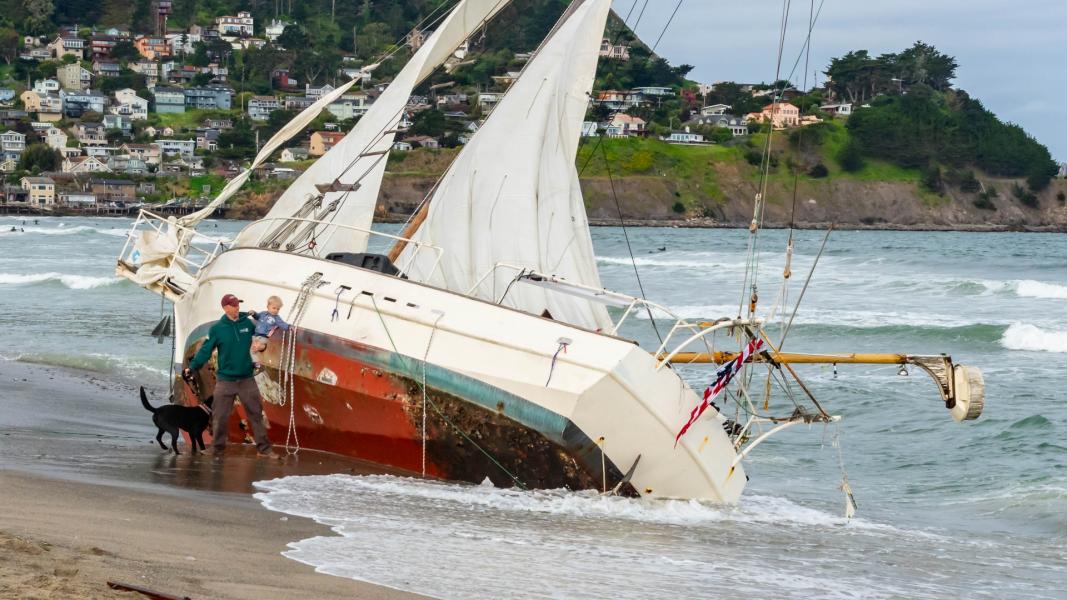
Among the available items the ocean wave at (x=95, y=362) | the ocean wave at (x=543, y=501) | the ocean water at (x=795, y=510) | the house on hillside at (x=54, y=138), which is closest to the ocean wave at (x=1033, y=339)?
the ocean water at (x=795, y=510)

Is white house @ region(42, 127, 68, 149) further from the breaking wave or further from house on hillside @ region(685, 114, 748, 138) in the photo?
the breaking wave

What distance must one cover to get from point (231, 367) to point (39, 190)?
146876 mm

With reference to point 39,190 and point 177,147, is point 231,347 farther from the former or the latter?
point 177,147

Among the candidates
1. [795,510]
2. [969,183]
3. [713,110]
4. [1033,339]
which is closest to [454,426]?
[795,510]

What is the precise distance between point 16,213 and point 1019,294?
376 ft

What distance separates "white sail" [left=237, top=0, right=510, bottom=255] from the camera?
56.1 ft

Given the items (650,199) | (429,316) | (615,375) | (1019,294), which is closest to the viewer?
(615,375)

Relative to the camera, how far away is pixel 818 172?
17488 cm

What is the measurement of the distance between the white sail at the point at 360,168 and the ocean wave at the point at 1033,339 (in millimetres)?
18383

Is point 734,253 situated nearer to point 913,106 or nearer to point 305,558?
point 305,558

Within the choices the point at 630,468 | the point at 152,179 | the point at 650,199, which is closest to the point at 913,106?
the point at 650,199

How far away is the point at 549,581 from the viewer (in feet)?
30.4

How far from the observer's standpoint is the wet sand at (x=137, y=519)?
768 centimetres

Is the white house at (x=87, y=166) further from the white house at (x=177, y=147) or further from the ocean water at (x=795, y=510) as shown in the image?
the ocean water at (x=795, y=510)
